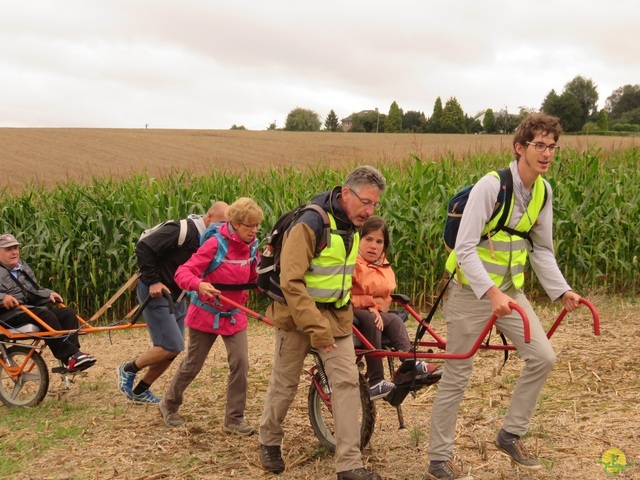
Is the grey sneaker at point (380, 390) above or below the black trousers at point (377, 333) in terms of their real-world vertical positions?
below

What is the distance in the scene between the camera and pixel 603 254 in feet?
35.5

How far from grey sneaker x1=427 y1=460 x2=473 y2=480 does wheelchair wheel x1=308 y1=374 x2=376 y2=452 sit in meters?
0.56

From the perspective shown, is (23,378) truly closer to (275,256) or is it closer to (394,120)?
(275,256)

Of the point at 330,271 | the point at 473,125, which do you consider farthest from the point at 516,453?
the point at 473,125

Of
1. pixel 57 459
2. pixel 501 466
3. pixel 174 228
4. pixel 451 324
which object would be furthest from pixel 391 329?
pixel 57 459

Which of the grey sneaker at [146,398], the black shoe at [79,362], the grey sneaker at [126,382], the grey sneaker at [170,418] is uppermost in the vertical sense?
the black shoe at [79,362]

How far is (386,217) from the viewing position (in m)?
11.2

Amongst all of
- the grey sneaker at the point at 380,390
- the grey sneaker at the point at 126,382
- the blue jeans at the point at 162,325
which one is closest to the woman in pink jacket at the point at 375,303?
the grey sneaker at the point at 380,390

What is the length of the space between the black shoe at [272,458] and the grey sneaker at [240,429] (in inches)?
28.8

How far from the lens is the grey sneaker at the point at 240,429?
572 cm

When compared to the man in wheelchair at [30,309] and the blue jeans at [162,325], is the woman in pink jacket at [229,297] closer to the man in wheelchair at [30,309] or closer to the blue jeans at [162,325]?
the blue jeans at [162,325]

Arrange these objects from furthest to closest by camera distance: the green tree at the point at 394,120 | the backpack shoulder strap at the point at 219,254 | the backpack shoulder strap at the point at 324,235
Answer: the green tree at the point at 394,120
the backpack shoulder strap at the point at 219,254
the backpack shoulder strap at the point at 324,235

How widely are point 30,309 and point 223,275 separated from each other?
2430mm

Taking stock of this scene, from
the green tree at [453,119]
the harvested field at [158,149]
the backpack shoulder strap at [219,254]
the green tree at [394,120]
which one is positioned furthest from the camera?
the green tree at [394,120]
